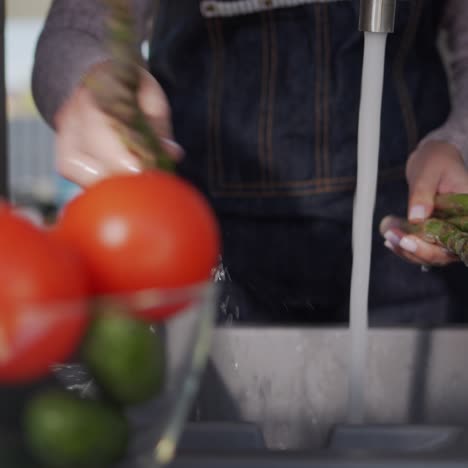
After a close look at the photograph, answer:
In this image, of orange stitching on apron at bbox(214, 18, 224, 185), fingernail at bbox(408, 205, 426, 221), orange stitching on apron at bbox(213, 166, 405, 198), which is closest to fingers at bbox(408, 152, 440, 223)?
fingernail at bbox(408, 205, 426, 221)

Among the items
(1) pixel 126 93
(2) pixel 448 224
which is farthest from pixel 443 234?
(1) pixel 126 93

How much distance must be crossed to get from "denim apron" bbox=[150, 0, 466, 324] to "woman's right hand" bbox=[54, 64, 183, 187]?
1.02ft

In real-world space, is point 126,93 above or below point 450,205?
above

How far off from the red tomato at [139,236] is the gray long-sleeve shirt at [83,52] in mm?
415

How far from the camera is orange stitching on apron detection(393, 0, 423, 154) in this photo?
93 cm

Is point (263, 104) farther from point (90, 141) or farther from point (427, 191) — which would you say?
point (90, 141)

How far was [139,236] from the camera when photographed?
281 millimetres

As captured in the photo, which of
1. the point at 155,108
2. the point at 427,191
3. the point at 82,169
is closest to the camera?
the point at 155,108

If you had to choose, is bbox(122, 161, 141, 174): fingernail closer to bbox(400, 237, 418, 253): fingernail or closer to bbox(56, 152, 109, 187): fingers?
bbox(56, 152, 109, 187): fingers

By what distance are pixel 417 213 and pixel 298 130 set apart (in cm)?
20

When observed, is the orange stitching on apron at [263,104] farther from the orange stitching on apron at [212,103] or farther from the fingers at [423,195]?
the fingers at [423,195]

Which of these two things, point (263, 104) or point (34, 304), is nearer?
point (34, 304)

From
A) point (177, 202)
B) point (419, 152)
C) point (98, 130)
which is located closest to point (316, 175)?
point (419, 152)

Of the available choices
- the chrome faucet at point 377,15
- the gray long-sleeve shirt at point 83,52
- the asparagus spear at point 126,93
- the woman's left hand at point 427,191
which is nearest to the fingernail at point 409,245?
the woman's left hand at point 427,191
